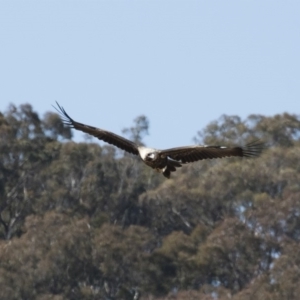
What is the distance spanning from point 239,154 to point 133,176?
90.7ft

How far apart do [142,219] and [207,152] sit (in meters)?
26.3

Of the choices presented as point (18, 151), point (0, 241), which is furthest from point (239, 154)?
point (18, 151)

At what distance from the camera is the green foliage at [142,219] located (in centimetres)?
3734

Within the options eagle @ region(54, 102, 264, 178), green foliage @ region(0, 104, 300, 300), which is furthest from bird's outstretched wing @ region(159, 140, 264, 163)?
green foliage @ region(0, 104, 300, 300)

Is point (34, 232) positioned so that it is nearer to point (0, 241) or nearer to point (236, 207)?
point (0, 241)

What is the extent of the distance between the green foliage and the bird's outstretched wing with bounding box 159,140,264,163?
19672 mm

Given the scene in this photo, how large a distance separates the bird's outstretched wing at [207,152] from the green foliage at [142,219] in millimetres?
19672

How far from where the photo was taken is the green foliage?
3734 cm

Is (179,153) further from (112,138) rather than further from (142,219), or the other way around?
(142,219)

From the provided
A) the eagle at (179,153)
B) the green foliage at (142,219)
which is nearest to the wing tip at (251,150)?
the eagle at (179,153)

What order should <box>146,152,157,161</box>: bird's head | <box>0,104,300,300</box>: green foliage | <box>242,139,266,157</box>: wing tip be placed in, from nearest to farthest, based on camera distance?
<box>242,139,266,157</box>: wing tip < <box>146,152,157,161</box>: bird's head < <box>0,104,300,300</box>: green foliage

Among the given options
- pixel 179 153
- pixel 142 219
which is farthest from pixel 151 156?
pixel 142 219

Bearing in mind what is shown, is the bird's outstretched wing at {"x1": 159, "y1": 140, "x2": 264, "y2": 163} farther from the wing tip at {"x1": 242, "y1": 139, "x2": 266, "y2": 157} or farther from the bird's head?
the bird's head

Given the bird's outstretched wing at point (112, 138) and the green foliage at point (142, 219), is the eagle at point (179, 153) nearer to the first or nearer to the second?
the bird's outstretched wing at point (112, 138)
